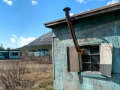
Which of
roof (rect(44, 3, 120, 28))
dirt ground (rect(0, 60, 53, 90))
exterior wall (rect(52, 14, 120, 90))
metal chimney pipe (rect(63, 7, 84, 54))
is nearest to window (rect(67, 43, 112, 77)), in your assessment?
exterior wall (rect(52, 14, 120, 90))

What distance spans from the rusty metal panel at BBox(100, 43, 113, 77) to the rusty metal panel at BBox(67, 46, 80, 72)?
0.96m

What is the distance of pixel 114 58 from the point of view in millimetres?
4473

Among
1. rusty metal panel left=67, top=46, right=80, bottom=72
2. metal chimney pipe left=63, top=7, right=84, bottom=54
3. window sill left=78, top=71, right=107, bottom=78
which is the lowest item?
window sill left=78, top=71, right=107, bottom=78

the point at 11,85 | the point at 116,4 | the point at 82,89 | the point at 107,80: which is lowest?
the point at 11,85

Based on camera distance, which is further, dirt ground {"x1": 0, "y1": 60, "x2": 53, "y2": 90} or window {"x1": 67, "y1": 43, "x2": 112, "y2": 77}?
dirt ground {"x1": 0, "y1": 60, "x2": 53, "y2": 90}

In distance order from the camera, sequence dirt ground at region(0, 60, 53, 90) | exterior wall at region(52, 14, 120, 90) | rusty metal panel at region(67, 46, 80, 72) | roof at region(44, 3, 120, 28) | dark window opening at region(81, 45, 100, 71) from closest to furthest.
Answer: roof at region(44, 3, 120, 28) < exterior wall at region(52, 14, 120, 90) < dark window opening at region(81, 45, 100, 71) < rusty metal panel at region(67, 46, 80, 72) < dirt ground at region(0, 60, 53, 90)

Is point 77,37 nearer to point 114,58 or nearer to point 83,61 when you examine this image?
point 83,61

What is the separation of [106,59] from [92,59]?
2.16ft

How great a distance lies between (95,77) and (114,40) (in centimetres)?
130

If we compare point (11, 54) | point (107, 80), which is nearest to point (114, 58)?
point (107, 80)

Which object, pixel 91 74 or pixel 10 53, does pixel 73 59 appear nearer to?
pixel 91 74

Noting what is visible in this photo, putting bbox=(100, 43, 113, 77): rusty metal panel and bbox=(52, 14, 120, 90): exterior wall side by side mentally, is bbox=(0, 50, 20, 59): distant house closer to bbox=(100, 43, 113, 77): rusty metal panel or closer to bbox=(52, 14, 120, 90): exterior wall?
bbox=(52, 14, 120, 90): exterior wall

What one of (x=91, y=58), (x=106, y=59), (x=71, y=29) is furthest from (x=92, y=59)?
(x=71, y=29)

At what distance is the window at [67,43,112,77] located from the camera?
4.54 metres
